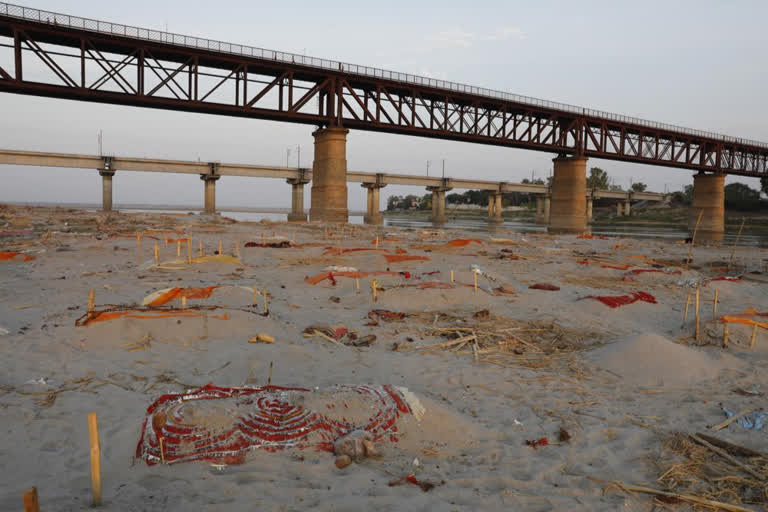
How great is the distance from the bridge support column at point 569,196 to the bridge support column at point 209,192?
138 feet

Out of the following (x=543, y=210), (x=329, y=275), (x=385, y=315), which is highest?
(x=543, y=210)

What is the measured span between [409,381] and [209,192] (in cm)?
6238

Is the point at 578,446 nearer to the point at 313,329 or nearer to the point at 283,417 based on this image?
the point at 283,417

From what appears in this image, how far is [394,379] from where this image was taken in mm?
5656

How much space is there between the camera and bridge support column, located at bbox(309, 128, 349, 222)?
111 ft

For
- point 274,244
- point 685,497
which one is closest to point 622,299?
point 685,497

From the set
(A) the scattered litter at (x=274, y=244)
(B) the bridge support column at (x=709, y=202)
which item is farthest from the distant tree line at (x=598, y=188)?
(A) the scattered litter at (x=274, y=244)

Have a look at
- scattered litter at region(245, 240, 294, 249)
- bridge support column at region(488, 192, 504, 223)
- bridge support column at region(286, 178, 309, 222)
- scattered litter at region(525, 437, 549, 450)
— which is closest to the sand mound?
scattered litter at region(525, 437, 549, 450)

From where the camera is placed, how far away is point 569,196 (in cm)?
4622

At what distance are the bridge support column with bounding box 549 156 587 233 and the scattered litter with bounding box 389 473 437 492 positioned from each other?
4442 centimetres

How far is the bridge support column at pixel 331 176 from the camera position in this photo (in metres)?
33.8

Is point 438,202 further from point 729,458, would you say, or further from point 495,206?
point 729,458

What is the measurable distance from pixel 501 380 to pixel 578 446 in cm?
160

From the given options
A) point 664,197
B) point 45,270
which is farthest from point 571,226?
point 664,197
